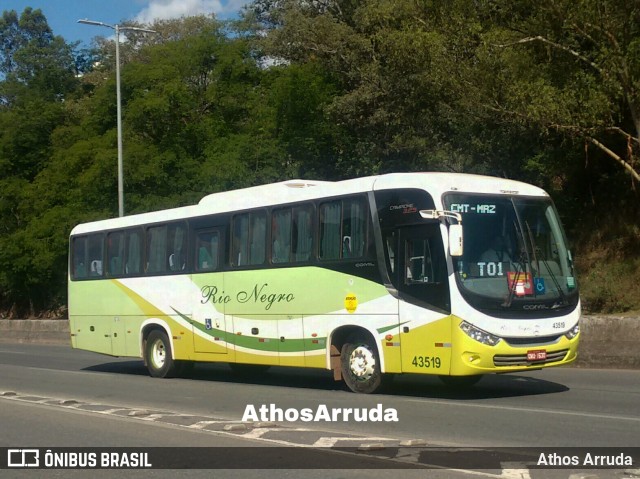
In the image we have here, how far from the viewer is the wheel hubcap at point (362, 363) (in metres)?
13.7

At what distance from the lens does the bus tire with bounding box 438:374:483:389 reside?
1480 cm

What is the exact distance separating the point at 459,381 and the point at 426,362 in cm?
253

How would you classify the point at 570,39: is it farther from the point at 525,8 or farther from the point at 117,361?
the point at 117,361

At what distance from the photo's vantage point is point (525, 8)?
72.2 feet

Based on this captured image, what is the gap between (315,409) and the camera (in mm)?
12156

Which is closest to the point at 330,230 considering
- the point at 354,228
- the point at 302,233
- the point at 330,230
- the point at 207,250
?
the point at 330,230

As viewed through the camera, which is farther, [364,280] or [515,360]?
[364,280]

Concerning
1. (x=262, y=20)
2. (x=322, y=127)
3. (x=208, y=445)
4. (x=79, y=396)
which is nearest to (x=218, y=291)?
Answer: (x=79, y=396)

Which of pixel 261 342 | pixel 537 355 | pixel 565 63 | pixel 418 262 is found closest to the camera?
pixel 537 355

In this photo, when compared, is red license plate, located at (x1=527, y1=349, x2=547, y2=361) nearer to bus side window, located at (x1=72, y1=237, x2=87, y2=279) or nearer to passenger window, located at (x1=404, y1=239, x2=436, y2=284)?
passenger window, located at (x1=404, y1=239, x2=436, y2=284)

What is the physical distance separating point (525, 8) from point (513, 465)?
16.4 meters

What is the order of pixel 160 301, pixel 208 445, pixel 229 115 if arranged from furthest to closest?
pixel 229 115, pixel 160 301, pixel 208 445

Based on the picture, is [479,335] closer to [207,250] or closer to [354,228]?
[354,228]

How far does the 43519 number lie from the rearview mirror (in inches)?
64.2
